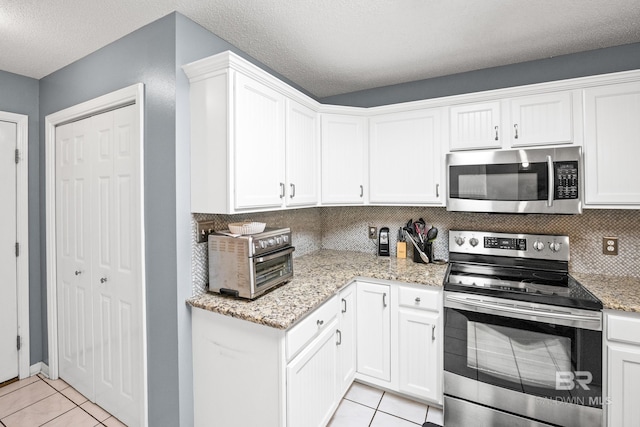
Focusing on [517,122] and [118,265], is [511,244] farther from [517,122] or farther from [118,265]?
[118,265]

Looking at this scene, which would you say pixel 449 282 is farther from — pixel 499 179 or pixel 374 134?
pixel 374 134

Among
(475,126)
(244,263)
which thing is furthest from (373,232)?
(244,263)

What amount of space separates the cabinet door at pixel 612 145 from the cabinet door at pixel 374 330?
1508 mm

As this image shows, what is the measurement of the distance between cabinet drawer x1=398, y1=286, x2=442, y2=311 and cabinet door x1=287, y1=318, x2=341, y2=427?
0.52m

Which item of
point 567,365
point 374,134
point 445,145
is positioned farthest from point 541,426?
point 374,134

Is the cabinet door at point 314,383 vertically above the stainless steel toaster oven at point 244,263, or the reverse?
the stainless steel toaster oven at point 244,263

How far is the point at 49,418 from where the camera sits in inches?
78.3

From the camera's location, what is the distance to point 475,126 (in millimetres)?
2180

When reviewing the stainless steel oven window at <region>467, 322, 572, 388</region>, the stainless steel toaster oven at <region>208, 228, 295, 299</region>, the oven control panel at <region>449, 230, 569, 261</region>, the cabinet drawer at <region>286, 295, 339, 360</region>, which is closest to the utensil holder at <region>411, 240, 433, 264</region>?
the oven control panel at <region>449, 230, 569, 261</region>

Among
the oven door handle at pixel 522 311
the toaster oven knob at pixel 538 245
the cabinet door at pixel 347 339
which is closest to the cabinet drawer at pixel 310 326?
the cabinet door at pixel 347 339

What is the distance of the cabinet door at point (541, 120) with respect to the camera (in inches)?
76.6

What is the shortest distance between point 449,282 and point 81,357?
277 centimetres

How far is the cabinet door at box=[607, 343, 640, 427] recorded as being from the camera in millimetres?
1541

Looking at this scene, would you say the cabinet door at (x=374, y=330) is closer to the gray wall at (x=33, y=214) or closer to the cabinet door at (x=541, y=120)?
the cabinet door at (x=541, y=120)
